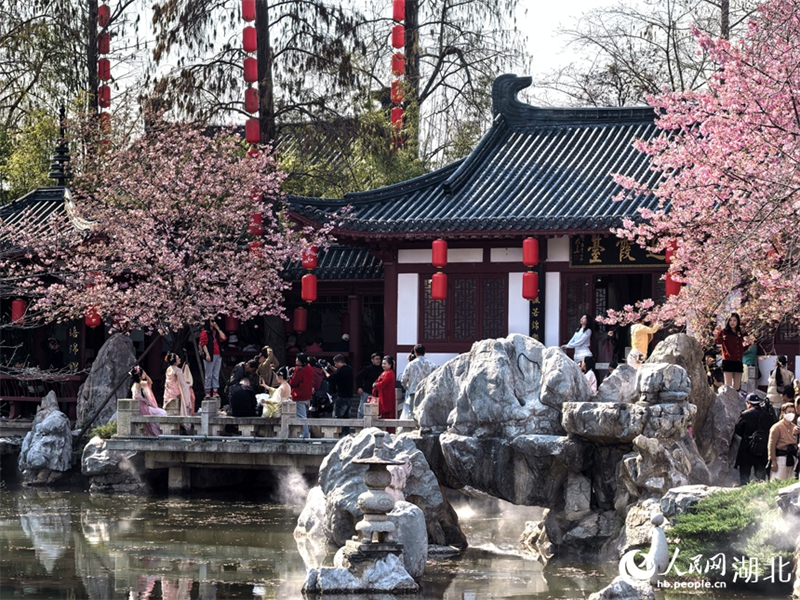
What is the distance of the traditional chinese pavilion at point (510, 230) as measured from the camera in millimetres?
24016

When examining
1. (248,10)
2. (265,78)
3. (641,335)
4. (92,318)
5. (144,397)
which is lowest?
(144,397)

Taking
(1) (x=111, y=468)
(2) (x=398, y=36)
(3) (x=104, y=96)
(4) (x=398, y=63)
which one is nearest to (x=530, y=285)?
(1) (x=111, y=468)

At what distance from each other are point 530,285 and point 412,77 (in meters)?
10.1

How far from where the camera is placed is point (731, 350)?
65.5 ft

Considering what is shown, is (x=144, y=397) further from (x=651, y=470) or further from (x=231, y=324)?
(x=651, y=470)

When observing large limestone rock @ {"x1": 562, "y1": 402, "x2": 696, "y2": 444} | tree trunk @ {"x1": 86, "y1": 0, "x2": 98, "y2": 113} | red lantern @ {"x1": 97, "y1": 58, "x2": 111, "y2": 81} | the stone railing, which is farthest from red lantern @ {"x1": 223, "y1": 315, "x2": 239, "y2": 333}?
large limestone rock @ {"x1": 562, "y1": 402, "x2": 696, "y2": 444}

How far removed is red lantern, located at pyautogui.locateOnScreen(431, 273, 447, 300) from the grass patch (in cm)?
1099

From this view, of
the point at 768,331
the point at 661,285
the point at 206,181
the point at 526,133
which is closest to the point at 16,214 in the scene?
the point at 206,181

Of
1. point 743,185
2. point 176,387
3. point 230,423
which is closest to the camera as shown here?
point 743,185

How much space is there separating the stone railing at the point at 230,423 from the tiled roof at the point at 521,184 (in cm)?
433

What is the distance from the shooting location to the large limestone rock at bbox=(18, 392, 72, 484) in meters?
23.6

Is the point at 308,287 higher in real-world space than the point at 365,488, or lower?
higher

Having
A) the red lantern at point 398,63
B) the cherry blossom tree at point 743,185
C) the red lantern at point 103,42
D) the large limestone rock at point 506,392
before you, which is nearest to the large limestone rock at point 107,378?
the red lantern at point 103,42

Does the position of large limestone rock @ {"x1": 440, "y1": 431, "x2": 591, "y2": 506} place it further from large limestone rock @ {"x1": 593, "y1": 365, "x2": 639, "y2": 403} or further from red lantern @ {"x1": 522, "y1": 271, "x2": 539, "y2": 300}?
red lantern @ {"x1": 522, "y1": 271, "x2": 539, "y2": 300}
